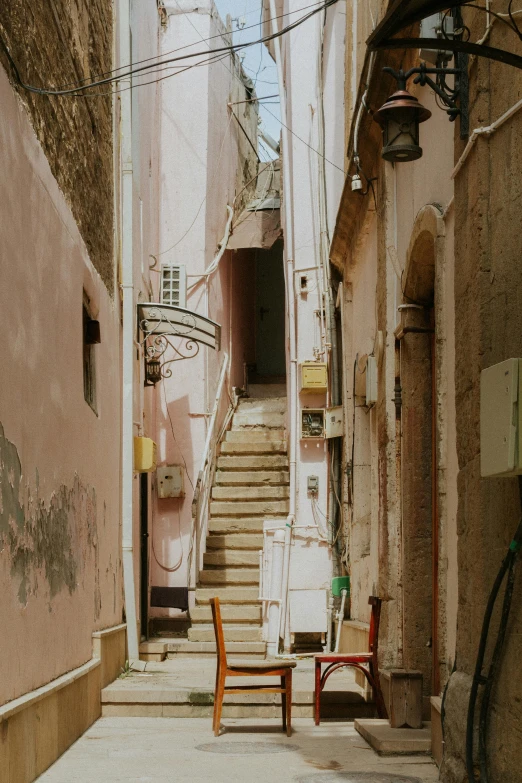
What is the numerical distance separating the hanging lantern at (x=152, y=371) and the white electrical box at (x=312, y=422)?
6.31ft

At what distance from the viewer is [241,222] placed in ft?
62.0

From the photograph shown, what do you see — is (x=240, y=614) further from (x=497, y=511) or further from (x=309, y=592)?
(x=497, y=511)

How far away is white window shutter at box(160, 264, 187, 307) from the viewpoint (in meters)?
16.0

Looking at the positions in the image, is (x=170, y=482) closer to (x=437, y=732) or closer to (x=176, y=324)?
(x=176, y=324)

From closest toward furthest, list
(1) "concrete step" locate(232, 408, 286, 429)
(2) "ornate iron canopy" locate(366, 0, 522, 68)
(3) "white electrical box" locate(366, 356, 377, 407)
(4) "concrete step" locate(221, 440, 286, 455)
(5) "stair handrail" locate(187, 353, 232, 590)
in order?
(2) "ornate iron canopy" locate(366, 0, 522, 68) → (3) "white electrical box" locate(366, 356, 377, 407) → (5) "stair handrail" locate(187, 353, 232, 590) → (4) "concrete step" locate(221, 440, 286, 455) → (1) "concrete step" locate(232, 408, 286, 429)

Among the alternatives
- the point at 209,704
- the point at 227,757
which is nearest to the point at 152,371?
the point at 209,704

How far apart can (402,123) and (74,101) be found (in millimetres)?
3376

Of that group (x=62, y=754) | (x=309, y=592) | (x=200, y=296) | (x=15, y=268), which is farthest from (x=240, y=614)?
(x=15, y=268)

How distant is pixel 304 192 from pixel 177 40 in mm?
3883

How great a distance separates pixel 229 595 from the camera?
1423cm

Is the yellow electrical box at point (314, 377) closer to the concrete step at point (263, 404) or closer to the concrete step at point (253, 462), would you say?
the concrete step at point (253, 462)

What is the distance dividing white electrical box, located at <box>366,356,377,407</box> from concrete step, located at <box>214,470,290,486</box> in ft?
18.2

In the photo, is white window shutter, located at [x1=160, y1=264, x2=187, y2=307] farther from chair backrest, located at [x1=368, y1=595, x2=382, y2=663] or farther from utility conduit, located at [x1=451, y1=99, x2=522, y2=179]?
utility conduit, located at [x1=451, y1=99, x2=522, y2=179]

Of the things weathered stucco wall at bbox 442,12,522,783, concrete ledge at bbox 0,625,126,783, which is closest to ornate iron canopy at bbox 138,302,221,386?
concrete ledge at bbox 0,625,126,783
